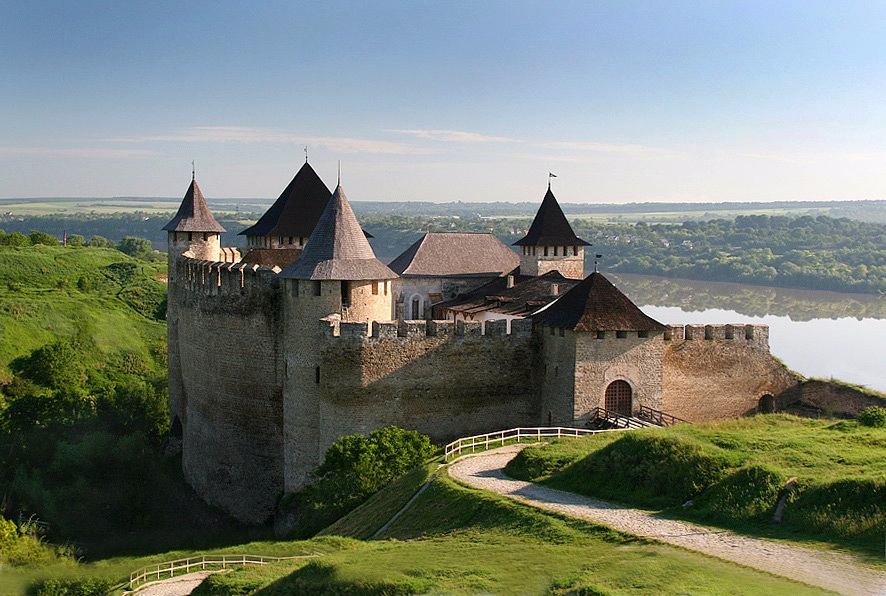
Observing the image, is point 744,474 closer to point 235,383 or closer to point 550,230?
point 235,383

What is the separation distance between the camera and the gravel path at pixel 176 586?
14.6 meters

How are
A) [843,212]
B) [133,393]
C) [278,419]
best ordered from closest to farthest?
[278,419], [133,393], [843,212]

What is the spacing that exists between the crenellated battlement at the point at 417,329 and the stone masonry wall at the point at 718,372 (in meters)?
3.40

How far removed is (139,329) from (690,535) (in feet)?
110

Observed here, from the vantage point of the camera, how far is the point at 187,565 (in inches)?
630

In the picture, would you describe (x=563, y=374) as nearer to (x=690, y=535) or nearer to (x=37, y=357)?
(x=690, y=535)

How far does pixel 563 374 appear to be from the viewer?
19.0 metres

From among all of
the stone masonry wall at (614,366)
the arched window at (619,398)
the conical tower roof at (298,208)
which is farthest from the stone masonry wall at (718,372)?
the conical tower roof at (298,208)

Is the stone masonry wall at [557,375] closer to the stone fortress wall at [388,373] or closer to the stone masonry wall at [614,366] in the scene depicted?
the stone fortress wall at [388,373]

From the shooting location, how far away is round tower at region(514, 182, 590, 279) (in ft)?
92.2

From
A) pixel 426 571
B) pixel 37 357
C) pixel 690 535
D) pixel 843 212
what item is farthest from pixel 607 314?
pixel 843 212

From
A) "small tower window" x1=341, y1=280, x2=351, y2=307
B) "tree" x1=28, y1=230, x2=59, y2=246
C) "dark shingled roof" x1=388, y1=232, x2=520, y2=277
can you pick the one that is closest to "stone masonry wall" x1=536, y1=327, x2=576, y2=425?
"small tower window" x1=341, y1=280, x2=351, y2=307

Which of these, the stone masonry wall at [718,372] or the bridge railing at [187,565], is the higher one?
the stone masonry wall at [718,372]

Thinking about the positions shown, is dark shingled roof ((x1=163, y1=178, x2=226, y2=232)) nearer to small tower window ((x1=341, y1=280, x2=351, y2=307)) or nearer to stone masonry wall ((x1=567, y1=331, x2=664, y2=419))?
small tower window ((x1=341, y1=280, x2=351, y2=307))
